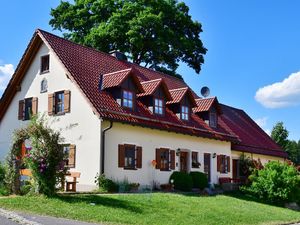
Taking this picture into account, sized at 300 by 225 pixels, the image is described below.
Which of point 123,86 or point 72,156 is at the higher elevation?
point 123,86

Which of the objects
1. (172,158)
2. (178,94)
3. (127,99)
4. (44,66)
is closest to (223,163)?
(172,158)

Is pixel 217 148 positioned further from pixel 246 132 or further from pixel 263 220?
pixel 263 220

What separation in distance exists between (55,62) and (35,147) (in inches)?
351

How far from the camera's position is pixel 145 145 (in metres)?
25.1

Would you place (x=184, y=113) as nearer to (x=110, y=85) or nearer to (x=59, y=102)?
(x=110, y=85)

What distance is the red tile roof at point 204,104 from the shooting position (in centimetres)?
3046

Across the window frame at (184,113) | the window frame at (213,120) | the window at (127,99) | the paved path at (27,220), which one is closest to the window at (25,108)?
the window at (127,99)

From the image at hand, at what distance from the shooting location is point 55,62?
25.6m

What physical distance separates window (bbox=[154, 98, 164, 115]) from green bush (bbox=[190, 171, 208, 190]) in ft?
12.7

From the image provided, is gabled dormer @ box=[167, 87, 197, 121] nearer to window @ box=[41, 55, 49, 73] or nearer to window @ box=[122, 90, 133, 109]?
window @ box=[122, 90, 133, 109]

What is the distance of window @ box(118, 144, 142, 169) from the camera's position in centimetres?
2347

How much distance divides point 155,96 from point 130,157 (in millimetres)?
3969

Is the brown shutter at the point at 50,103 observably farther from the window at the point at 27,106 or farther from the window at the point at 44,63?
the window at the point at 27,106

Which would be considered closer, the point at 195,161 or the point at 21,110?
the point at 21,110
